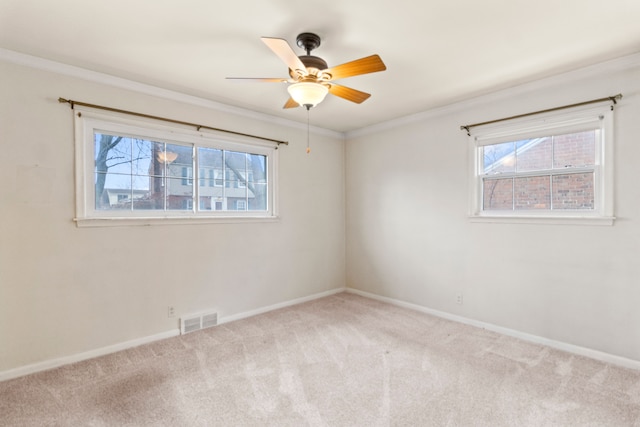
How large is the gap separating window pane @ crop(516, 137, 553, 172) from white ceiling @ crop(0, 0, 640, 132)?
592 millimetres

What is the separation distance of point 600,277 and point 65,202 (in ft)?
14.7

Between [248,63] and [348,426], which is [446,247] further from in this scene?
[248,63]

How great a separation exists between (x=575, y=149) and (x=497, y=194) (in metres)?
0.75

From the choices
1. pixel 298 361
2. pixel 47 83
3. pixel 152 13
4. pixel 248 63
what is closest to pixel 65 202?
pixel 47 83

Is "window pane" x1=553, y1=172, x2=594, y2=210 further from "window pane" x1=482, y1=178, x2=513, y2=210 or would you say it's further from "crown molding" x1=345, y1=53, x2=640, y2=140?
"crown molding" x1=345, y1=53, x2=640, y2=140

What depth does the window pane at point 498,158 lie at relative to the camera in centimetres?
327

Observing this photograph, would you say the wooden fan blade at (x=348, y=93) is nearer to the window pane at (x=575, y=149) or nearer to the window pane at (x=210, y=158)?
the window pane at (x=210, y=158)

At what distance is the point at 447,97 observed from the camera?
3.39 meters

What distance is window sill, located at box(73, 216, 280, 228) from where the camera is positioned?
2.77m

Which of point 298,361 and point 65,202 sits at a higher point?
point 65,202

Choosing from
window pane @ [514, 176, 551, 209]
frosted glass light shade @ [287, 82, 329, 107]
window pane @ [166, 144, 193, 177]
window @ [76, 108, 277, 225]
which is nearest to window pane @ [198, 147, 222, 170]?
window @ [76, 108, 277, 225]

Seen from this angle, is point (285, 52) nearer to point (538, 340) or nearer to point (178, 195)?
point (178, 195)

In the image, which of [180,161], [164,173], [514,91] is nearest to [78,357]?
[164,173]

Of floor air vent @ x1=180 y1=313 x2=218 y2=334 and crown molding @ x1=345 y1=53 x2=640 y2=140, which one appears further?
floor air vent @ x1=180 y1=313 x2=218 y2=334
